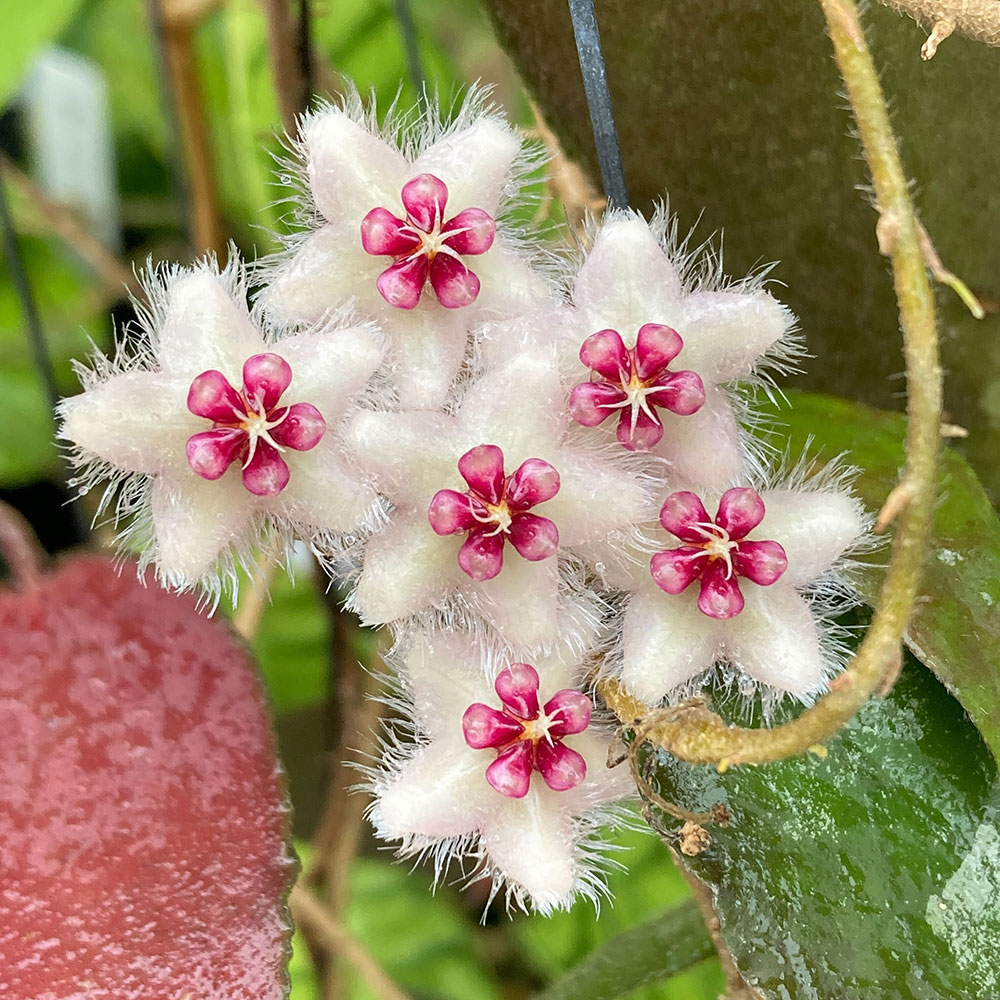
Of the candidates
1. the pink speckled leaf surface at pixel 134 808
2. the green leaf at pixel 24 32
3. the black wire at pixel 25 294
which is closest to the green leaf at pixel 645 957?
the pink speckled leaf surface at pixel 134 808

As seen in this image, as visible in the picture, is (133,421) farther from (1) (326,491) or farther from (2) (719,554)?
(2) (719,554)

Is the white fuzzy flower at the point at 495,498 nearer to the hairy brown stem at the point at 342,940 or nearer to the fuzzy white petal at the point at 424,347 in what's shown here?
the fuzzy white petal at the point at 424,347

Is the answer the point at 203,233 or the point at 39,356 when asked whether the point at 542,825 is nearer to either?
the point at 39,356

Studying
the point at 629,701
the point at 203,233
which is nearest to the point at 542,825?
the point at 629,701

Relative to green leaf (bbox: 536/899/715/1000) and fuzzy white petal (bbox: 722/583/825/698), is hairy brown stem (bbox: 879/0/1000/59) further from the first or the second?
green leaf (bbox: 536/899/715/1000)

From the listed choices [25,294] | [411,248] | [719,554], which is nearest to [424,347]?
[411,248]
